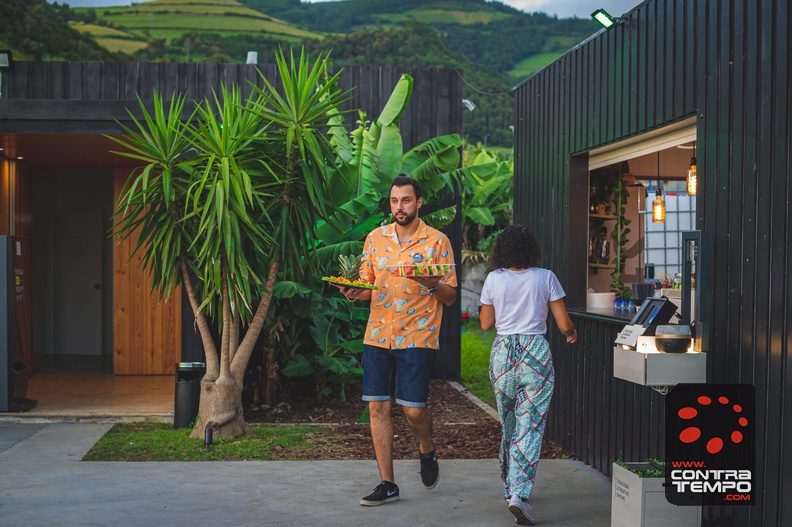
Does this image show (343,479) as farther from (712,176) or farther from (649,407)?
(712,176)

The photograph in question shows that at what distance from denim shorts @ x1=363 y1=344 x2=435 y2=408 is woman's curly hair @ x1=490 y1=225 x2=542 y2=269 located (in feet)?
2.38

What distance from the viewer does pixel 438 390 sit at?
37.7 ft

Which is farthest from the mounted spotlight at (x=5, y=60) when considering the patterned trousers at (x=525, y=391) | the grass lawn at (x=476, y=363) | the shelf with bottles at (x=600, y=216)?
the patterned trousers at (x=525, y=391)

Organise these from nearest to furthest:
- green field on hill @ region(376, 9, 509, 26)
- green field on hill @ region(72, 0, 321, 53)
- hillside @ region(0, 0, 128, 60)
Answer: hillside @ region(0, 0, 128, 60)
green field on hill @ region(72, 0, 321, 53)
green field on hill @ region(376, 9, 509, 26)

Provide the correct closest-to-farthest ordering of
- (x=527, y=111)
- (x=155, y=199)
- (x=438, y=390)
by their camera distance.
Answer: (x=155, y=199), (x=527, y=111), (x=438, y=390)

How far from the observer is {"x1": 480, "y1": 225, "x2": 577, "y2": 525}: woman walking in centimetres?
543

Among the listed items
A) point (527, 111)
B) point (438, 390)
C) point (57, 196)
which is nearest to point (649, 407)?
point (527, 111)

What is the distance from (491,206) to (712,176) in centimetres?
1690

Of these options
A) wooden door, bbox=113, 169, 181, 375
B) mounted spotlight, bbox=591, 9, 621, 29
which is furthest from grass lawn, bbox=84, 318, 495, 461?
mounted spotlight, bbox=591, 9, 621, 29

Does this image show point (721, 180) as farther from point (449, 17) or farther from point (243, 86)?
point (449, 17)

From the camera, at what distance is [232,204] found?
25.1 feet

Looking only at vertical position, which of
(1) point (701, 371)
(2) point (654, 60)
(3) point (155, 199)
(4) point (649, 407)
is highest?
(2) point (654, 60)

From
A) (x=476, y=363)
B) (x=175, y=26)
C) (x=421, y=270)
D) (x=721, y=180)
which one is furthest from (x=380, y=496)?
(x=175, y=26)

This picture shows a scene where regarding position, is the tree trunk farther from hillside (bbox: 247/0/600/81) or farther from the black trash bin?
hillside (bbox: 247/0/600/81)
